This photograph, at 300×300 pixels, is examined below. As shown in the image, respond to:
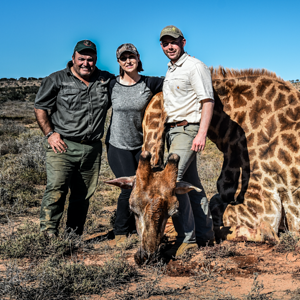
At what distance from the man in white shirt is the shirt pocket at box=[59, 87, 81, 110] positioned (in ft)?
4.51

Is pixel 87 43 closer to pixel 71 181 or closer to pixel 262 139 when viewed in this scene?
pixel 71 181

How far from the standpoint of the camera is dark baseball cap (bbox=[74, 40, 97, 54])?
5131mm

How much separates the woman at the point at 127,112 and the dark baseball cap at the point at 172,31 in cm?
59

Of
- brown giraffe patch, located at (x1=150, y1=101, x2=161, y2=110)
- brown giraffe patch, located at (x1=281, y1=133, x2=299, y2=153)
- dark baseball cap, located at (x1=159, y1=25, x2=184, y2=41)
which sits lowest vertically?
brown giraffe patch, located at (x1=281, y1=133, x2=299, y2=153)

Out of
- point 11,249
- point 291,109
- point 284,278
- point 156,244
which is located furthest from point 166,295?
point 291,109

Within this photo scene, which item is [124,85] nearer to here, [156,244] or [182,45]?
[182,45]

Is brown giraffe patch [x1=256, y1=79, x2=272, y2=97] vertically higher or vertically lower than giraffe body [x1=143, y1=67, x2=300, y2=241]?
higher

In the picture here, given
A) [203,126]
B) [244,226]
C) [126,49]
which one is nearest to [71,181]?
[126,49]

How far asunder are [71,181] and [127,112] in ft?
4.97

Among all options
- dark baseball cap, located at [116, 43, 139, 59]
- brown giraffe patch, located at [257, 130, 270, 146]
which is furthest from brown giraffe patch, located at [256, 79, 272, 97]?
dark baseball cap, located at [116, 43, 139, 59]

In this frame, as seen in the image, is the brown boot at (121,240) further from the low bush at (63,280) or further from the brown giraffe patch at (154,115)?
the brown giraffe patch at (154,115)

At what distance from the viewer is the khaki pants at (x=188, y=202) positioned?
15.7ft

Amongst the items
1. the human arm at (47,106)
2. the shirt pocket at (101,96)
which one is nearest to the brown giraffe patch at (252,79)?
the shirt pocket at (101,96)

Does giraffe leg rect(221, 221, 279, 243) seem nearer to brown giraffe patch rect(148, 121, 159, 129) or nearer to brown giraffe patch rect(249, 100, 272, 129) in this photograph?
brown giraffe patch rect(249, 100, 272, 129)
